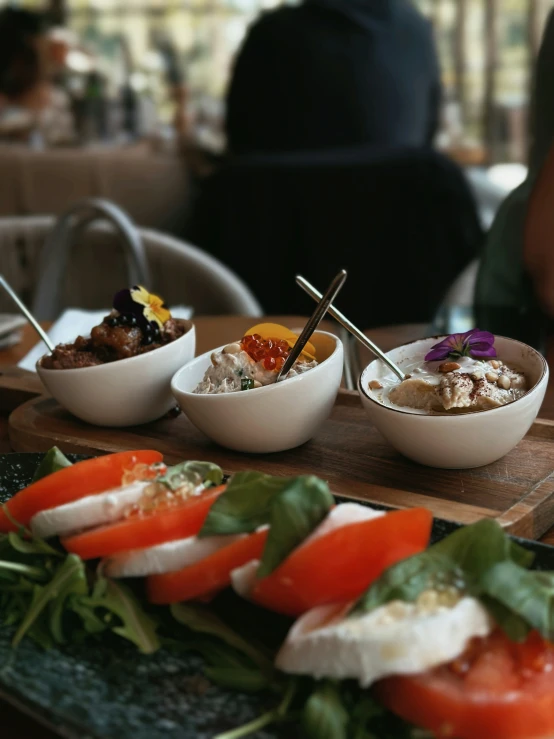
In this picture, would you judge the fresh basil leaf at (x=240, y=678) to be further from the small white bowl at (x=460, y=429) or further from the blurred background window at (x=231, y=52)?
the blurred background window at (x=231, y=52)

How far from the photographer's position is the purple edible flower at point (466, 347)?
130cm

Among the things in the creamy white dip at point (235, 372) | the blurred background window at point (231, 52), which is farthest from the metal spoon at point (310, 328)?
the blurred background window at point (231, 52)

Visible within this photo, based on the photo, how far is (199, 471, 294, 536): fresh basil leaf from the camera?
0.87 metres

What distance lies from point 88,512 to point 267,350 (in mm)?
488

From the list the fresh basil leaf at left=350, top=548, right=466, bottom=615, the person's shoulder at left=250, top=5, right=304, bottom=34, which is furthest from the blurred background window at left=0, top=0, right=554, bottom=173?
the fresh basil leaf at left=350, top=548, right=466, bottom=615

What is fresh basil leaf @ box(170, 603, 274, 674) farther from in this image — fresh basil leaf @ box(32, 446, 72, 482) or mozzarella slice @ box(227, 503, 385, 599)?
fresh basil leaf @ box(32, 446, 72, 482)

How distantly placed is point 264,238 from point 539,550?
2.59 m

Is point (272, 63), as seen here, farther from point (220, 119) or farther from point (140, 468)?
point (220, 119)

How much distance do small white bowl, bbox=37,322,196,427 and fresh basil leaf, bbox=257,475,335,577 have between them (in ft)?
2.26

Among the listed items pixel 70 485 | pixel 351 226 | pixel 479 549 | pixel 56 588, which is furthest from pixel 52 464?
pixel 351 226

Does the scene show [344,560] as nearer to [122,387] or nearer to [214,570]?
[214,570]

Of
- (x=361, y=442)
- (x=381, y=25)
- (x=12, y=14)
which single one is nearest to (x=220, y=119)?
(x=12, y=14)

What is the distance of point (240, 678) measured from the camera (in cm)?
77

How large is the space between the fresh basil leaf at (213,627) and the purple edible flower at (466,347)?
601 mm
